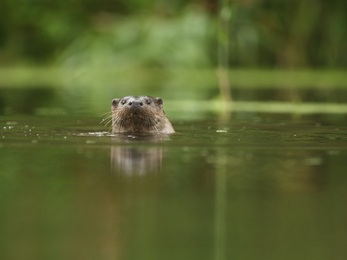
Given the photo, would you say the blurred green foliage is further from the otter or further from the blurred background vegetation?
the otter

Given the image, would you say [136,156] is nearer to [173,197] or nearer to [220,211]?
[173,197]

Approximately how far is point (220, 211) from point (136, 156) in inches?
68.0

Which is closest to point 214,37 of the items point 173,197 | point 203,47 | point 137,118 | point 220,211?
point 203,47

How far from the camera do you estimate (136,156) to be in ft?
15.6

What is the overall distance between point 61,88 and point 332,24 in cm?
612

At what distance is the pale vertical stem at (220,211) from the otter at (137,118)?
2095 millimetres

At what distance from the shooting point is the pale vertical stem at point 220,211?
2559 millimetres

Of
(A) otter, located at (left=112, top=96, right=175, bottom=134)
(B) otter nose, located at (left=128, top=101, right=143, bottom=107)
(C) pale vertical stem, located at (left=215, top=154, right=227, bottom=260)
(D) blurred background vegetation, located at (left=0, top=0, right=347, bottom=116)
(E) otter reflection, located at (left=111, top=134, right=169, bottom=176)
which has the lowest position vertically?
(C) pale vertical stem, located at (left=215, top=154, right=227, bottom=260)

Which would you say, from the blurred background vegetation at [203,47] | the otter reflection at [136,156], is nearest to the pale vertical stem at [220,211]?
the otter reflection at [136,156]

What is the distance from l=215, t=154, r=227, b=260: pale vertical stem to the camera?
8.39 ft

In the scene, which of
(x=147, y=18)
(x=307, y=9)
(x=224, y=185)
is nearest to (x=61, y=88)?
(x=147, y=18)

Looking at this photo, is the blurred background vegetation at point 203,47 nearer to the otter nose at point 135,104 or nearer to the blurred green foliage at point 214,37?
the blurred green foliage at point 214,37

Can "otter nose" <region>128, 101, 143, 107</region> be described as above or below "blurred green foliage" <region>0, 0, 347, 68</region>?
below

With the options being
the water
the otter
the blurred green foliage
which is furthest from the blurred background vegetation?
the water
